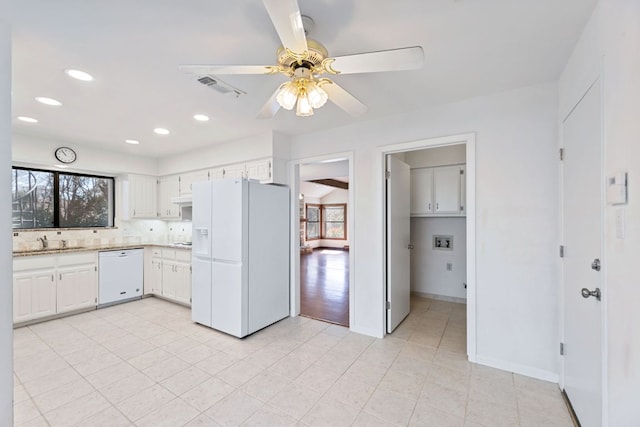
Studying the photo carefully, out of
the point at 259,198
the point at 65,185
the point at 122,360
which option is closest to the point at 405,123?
the point at 259,198

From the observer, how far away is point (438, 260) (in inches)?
172

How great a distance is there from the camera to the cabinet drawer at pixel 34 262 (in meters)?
3.30

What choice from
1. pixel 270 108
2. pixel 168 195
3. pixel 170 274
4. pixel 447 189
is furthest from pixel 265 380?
pixel 168 195

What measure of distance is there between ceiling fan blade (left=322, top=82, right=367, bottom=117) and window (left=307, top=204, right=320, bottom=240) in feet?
31.8

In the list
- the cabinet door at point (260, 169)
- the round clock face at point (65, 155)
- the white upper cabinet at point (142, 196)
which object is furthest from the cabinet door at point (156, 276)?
the cabinet door at point (260, 169)

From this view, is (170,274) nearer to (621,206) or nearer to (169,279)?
(169,279)

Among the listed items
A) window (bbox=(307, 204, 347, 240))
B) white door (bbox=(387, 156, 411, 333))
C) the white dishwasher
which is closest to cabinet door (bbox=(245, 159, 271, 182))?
white door (bbox=(387, 156, 411, 333))

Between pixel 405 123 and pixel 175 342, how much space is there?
3.36 metres

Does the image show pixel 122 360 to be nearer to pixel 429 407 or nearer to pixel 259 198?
pixel 259 198

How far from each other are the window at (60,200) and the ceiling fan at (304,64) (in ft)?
14.0

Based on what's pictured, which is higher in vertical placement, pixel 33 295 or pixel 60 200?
pixel 60 200

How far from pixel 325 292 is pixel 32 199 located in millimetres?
4631

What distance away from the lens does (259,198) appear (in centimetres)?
321

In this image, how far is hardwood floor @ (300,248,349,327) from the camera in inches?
148
